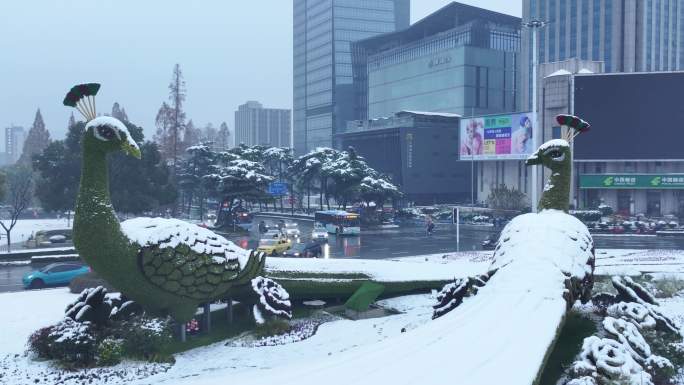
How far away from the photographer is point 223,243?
60.3ft

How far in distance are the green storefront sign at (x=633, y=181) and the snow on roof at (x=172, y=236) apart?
58.3m

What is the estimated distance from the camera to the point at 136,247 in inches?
642

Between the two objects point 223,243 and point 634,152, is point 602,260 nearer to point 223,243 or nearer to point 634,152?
point 223,243

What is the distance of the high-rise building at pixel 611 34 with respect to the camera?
101875mm

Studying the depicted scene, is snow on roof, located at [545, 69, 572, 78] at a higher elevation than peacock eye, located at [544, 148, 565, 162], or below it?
higher

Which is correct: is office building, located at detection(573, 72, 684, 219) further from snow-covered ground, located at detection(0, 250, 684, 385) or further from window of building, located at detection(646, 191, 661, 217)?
snow-covered ground, located at detection(0, 250, 684, 385)

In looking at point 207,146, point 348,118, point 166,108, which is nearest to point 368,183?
point 207,146

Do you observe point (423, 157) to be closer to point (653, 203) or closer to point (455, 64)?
point (455, 64)

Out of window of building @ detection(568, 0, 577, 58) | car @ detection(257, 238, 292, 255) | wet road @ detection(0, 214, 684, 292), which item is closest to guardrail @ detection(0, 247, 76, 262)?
wet road @ detection(0, 214, 684, 292)

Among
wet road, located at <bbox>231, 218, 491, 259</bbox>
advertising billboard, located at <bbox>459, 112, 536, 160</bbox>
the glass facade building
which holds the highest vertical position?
the glass facade building

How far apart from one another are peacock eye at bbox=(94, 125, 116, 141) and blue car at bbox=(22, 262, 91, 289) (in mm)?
13612

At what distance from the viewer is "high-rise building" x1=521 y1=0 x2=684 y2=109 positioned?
10188cm

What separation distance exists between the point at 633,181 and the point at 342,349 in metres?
59.1

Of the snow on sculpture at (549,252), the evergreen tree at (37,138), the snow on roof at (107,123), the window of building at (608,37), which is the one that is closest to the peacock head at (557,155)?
the snow on sculpture at (549,252)
